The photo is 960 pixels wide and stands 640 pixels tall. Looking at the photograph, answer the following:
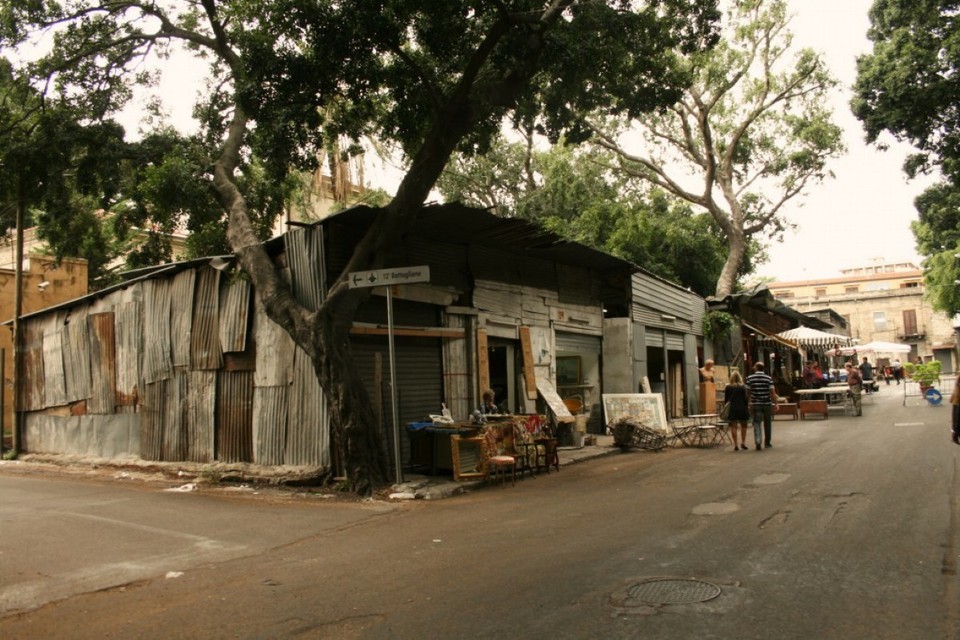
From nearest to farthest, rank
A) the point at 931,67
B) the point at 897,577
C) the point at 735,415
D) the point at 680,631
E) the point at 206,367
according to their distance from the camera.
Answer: the point at 680,631
the point at 897,577
the point at 206,367
the point at 735,415
the point at 931,67

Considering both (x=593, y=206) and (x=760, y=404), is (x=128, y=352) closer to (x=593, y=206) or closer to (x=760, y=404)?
(x=760, y=404)

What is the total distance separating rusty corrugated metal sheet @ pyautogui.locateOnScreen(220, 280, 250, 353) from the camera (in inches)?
484

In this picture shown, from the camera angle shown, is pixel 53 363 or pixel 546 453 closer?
pixel 546 453

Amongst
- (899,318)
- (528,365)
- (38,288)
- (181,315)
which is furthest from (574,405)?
(899,318)

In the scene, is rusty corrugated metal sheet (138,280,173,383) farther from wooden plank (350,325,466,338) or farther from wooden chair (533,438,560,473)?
wooden chair (533,438,560,473)

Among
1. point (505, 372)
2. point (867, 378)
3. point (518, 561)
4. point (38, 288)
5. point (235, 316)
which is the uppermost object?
point (38, 288)

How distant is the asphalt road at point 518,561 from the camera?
14.5 ft

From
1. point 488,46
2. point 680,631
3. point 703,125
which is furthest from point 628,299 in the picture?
point 680,631

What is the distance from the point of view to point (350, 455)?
407 inches

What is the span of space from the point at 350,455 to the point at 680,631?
276 inches

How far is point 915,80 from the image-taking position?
58.4 ft

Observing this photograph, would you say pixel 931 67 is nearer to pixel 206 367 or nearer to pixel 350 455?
pixel 350 455

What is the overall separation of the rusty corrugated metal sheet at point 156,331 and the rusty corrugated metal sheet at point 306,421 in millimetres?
3878

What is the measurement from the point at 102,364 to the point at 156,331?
2592 mm
